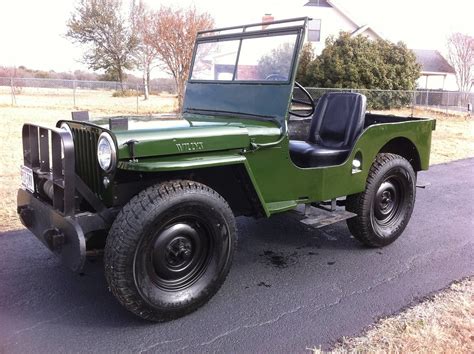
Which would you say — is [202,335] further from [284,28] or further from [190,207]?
[284,28]

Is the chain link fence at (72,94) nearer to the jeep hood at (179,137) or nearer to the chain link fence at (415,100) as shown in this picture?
the chain link fence at (415,100)

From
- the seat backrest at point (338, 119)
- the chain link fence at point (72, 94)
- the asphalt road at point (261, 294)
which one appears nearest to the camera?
the asphalt road at point (261, 294)

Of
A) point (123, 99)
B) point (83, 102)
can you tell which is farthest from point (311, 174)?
point (123, 99)

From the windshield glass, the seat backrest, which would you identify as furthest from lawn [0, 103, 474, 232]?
the seat backrest

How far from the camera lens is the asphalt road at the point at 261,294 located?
9.29 feet

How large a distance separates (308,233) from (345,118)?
1.23m

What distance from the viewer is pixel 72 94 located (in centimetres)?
2494

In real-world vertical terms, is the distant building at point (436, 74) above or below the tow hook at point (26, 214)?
above

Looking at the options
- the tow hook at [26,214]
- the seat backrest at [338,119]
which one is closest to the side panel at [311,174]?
the seat backrest at [338,119]

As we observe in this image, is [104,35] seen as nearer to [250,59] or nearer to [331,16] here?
[331,16]

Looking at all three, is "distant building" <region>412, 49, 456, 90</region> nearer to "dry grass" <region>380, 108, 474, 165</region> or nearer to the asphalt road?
"dry grass" <region>380, 108, 474, 165</region>

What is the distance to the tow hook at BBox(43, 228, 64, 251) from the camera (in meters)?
2.84

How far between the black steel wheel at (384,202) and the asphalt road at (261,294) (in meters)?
0.16

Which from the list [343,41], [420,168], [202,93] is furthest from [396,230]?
[343,41]
